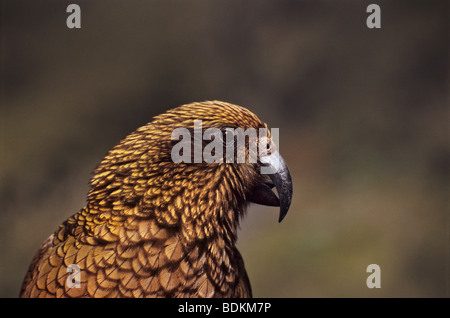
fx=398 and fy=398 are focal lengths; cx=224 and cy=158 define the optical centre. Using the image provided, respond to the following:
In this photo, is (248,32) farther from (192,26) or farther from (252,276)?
(252,276)

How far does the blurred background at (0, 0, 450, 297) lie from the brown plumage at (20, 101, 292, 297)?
8.71ft

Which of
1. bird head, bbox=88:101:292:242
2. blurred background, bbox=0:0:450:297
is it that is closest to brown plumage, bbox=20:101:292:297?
bird head, bbox=88:101:292:242

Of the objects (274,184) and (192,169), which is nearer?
(192,169)

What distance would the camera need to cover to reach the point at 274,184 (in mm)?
1687

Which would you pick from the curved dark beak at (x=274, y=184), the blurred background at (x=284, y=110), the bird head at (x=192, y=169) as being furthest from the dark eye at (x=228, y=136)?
the blurred background at (x=284, y=110)

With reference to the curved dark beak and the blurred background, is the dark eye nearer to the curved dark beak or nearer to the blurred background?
the curved dark beak

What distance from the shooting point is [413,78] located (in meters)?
4.59

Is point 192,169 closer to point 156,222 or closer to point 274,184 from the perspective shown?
point 156,222

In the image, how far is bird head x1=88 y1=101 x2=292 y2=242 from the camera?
59.4 inches

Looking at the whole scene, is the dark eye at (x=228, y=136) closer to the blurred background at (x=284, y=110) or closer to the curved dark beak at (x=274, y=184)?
the curved dark beak at (x=274, y=184)

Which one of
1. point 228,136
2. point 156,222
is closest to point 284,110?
point 228,136

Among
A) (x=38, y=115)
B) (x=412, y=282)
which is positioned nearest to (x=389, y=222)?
(x=412, y=282)

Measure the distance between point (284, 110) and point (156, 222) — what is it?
3612mm

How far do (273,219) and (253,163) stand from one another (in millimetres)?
3131
